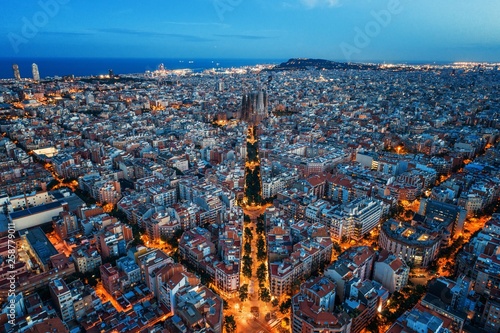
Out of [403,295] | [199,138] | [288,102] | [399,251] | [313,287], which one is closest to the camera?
[313,287]

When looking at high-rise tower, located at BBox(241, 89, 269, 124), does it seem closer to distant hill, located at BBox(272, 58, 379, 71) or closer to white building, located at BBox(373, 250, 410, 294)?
white building, located at BBox(373, 250, 410, 294)

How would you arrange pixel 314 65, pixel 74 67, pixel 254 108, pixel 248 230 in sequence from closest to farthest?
1. pixel 248 230
2. pixel 254 108
3. pixel 314 65
4. pixel 74 67

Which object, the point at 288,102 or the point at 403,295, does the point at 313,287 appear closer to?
the point at 403,295

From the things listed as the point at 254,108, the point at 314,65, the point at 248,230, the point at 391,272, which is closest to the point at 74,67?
the point at 314,65

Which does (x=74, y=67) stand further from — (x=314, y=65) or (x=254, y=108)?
(x=254, y=108)

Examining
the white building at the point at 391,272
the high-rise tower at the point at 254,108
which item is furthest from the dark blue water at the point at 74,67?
the white building at the point at 391,272

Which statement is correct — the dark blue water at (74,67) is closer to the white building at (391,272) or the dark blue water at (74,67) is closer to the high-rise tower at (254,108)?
the high-rise tower at (254,108)

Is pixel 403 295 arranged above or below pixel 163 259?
below

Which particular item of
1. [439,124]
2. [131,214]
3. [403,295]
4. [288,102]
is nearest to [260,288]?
[403,295]

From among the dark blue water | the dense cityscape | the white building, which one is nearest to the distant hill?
the dark blue water
